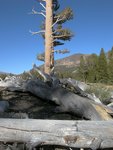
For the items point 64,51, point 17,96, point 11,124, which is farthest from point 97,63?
point 11,124

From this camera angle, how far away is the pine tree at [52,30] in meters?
17.7

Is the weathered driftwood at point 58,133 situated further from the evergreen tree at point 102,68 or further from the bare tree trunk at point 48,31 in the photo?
the evergreen tree at point 102,68

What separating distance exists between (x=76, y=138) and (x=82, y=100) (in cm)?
296

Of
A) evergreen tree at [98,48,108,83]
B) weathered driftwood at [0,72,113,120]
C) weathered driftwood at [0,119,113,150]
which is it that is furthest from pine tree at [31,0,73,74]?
evergreen tree at [98,48,108,83]

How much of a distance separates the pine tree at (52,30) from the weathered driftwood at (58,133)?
41.4 ft

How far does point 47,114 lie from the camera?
6.97 metres

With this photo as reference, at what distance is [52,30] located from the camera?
18.9 metres

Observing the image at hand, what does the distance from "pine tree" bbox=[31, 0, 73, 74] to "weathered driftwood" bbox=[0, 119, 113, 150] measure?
41.4ft

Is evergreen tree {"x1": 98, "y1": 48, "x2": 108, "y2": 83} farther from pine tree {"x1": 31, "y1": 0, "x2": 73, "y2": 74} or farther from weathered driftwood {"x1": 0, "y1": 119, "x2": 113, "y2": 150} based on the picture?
weathered driftwood {"x1": 0, "y1": 119, "x2": 113, "y2": 150}

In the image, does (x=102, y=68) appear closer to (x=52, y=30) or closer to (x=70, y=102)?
(x=52, y=30)

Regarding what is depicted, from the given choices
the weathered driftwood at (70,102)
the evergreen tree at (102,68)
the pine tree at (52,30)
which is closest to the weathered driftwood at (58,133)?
the weathered driftwood at (70,102)

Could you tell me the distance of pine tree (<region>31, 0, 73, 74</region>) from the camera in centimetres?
1769

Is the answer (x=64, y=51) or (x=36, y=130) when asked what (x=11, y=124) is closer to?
(x=36, y=130)

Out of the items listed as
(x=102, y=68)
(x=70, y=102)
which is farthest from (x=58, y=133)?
(x=102, y=68)
